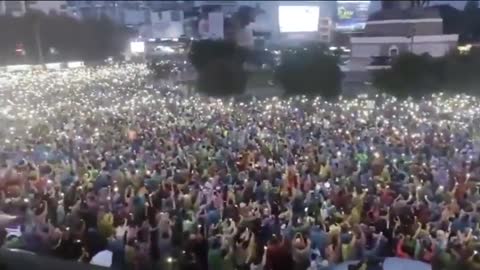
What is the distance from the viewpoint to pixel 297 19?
5.09 meters

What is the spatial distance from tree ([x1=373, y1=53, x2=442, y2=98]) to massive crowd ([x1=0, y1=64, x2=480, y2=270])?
2.9 inches

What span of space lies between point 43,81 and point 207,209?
9.93 feet

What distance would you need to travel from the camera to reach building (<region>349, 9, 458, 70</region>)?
4703 mm

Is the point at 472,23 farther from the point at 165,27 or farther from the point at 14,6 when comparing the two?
the point at 14,6

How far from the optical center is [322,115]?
5.27 meters

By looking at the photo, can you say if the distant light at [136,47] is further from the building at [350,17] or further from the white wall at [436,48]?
the white wall at [436,48]

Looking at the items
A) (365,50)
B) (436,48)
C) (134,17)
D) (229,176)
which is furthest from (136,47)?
(436,48)

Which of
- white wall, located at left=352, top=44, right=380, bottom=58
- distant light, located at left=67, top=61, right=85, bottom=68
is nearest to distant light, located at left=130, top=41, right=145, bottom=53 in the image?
distant light, located at left=67, top=61, right=85, bottom=68

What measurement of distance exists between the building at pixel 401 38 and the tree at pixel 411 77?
77 mm

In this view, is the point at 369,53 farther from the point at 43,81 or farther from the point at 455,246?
the point at 43,81

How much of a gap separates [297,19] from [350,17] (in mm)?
422

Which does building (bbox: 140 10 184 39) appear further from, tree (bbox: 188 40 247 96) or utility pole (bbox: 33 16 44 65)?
utility pole (bbox: 33 16 44 65)

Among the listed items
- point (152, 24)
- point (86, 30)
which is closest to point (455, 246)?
point (152, 24)

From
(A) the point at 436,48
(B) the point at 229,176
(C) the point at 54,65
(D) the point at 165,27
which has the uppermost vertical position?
(D) the point at 165,27
